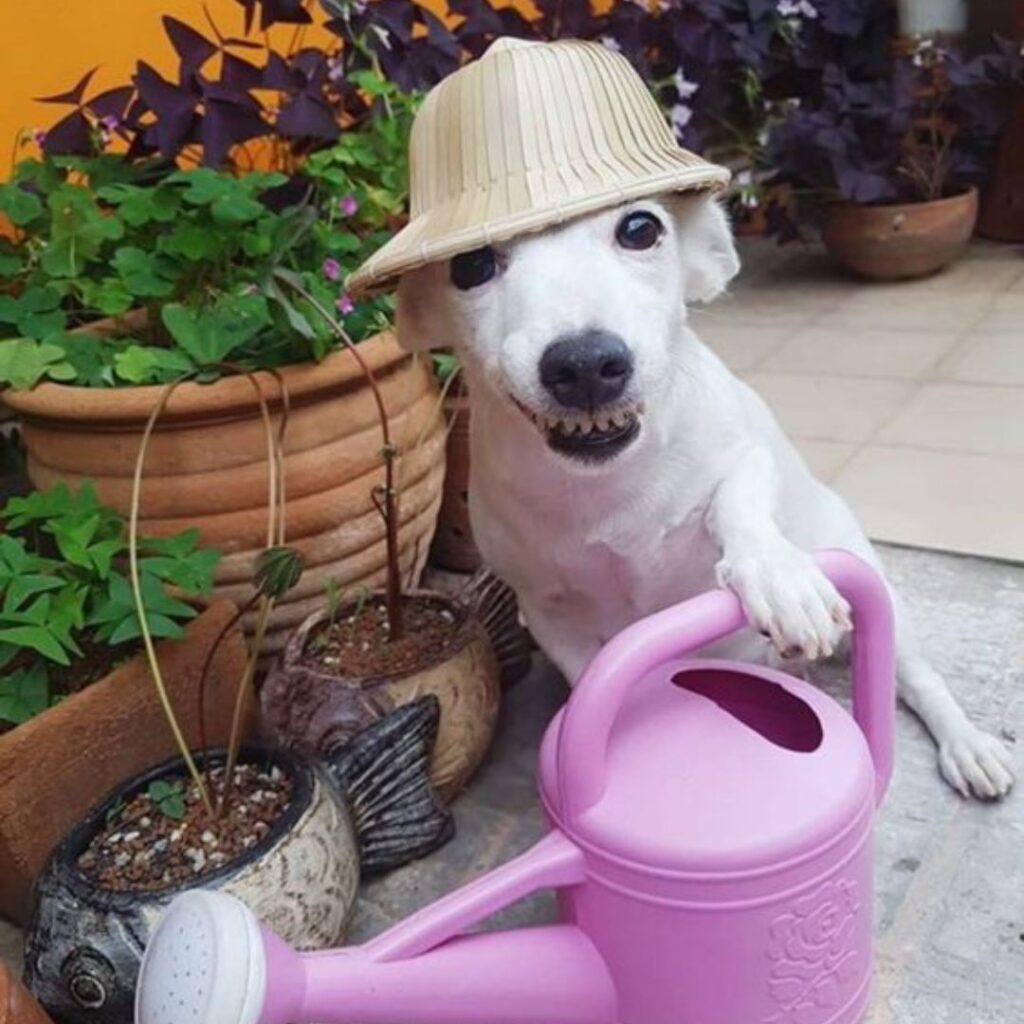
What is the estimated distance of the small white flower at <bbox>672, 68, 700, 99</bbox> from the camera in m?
3.15

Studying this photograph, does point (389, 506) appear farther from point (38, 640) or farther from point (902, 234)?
point (902, 234)

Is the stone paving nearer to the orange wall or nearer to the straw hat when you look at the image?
the straw hat

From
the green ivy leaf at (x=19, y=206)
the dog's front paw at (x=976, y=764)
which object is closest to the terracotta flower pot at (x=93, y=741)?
the green ivy leaf at (x=19, y=206)

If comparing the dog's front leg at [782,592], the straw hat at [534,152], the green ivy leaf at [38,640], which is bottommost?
the green ivy leaf at [38,640]

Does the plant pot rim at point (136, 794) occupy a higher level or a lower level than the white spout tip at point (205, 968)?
lower

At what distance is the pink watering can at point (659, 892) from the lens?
951 millimetres

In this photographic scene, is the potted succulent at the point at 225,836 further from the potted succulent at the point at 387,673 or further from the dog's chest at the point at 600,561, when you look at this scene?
the dog's chest at the point at 600,561

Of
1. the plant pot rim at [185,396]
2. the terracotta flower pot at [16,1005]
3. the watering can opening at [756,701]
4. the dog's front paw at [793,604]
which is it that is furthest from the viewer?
the plant pot rim at [185,396]

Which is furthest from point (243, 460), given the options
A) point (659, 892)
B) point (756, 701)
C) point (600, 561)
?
point (659, 892)

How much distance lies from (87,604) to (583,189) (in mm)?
740

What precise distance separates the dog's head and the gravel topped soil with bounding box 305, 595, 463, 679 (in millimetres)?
359

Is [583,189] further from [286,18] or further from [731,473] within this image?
[286,18]

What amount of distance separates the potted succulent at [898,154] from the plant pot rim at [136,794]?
8.13 ft

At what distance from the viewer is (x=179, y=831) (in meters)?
1.21
